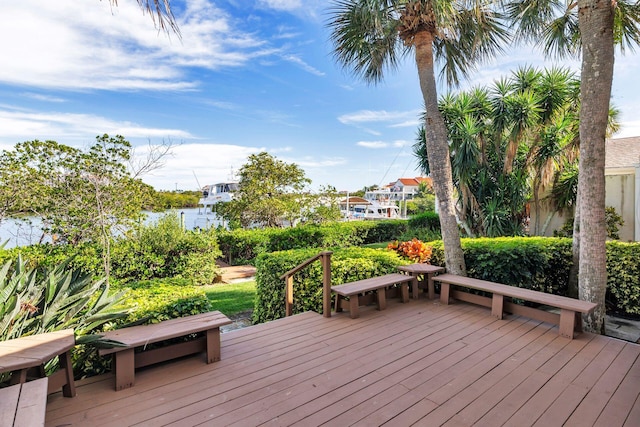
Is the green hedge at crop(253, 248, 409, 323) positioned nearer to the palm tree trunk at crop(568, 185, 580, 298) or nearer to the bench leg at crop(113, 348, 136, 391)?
the bench leg at crop(113, 348, 136, 391)

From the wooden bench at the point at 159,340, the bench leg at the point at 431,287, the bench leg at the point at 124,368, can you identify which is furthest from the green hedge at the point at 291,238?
the bench leg at the point at 124,368

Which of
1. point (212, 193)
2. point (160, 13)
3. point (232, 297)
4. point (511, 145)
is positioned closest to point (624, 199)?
point (511, 145)

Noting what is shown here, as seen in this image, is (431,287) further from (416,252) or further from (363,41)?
(363,41)

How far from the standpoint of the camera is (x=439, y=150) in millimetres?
4820

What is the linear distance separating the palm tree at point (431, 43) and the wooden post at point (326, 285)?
2252 mm

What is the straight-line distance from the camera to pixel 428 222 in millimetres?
12641

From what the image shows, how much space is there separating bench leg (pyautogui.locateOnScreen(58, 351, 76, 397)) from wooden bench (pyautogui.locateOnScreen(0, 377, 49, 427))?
1.37 feet

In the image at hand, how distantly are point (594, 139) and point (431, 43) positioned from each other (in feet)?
9.04

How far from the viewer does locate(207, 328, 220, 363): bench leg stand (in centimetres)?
276

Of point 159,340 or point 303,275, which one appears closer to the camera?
point 159,340

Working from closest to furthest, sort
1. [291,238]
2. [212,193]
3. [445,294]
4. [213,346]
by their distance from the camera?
[213,346] < [445,294] < [291,238] < [212,193]

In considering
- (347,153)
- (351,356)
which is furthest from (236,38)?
(347,153)

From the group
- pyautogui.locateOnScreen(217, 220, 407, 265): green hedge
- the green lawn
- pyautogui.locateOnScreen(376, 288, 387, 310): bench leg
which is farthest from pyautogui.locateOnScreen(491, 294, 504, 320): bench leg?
pyautogui.locateOnScreen(217, 220, 407, 265): green hedge

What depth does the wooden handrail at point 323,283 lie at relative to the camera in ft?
12.3
